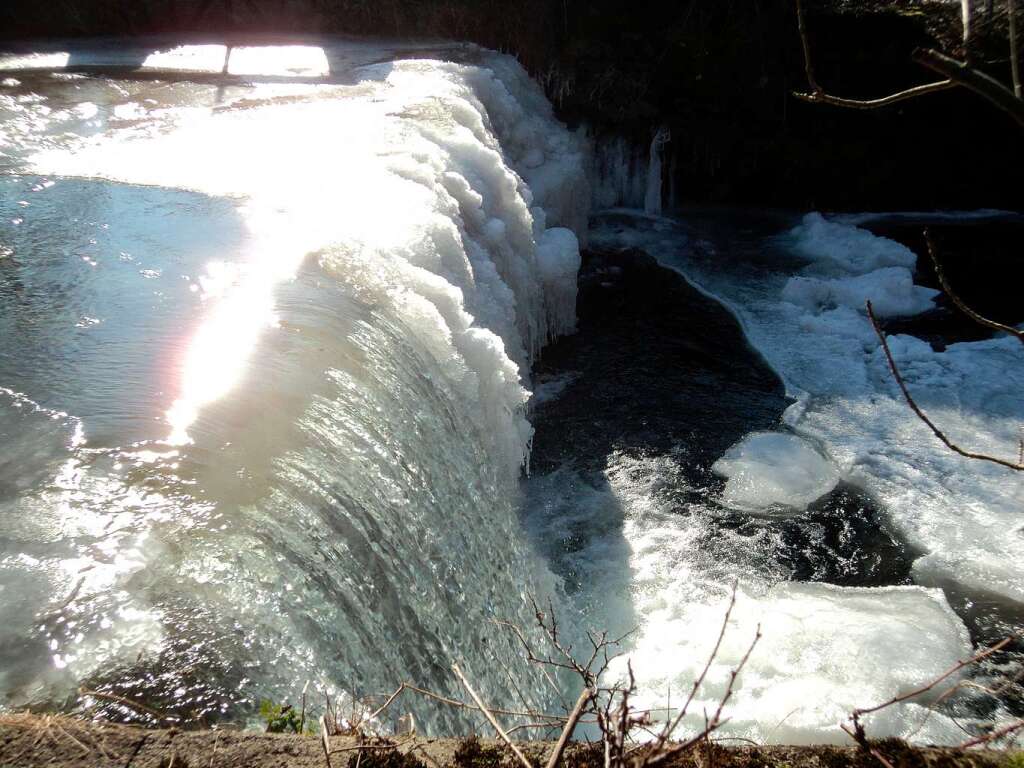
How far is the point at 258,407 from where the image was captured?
125 inches

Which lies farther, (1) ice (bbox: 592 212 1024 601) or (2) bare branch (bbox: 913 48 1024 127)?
(1) ice (bbox: 592 212 1024 601)

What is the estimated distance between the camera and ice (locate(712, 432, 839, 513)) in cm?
527

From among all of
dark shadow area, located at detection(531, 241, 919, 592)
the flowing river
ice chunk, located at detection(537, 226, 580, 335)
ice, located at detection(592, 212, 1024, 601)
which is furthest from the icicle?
ice chunk, located at detection(537, 226, 580, 335)

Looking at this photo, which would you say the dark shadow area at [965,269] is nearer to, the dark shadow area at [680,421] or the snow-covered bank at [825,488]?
the snow-covered bank at [825,488]

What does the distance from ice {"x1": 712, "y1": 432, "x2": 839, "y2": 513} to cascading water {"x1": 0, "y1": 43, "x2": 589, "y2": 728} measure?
154 centimetres

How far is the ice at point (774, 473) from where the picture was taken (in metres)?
5.27

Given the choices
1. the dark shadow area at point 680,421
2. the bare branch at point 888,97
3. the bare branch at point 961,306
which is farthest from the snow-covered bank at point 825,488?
the bare branch at point 888,97

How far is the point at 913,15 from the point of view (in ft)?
35.4

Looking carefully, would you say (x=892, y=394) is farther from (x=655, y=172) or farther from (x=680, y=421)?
(x=655, y=172)

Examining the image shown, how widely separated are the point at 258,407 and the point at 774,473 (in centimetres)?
379

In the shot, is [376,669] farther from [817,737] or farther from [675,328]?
[675,328]

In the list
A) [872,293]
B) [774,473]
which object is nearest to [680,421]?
[774,473]

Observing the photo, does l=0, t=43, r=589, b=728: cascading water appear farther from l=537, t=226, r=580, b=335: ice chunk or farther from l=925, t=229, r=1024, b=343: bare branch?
l=925, t=229, r=1024, b=343: bare branch

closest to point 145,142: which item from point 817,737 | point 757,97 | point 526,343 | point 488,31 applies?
point 526,343
